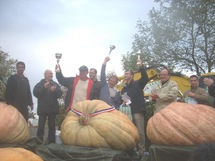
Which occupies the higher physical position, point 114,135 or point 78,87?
point 78,87

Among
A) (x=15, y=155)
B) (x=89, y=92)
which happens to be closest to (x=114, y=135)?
(x=15, y=155)

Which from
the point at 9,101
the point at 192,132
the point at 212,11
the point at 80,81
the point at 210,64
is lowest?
the point at 192,132

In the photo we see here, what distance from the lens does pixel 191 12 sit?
20.9m

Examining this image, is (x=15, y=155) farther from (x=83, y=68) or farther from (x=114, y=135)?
(x=83, y=68)

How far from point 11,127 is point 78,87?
1.98 metres

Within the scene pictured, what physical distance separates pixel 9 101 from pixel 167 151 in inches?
123

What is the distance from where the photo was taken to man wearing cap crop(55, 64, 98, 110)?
5.13 m

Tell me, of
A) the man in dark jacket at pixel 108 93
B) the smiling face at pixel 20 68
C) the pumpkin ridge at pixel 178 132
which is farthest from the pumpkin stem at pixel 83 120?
the smiling face at pixel 20 68

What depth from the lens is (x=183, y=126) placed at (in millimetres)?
3262

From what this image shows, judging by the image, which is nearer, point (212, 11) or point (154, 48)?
point (212, 11)

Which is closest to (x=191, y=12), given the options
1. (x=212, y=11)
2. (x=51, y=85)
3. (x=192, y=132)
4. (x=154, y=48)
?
(x=212, y=11)

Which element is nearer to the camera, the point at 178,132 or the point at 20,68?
the point at 178,132

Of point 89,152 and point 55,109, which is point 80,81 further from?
point 89,152

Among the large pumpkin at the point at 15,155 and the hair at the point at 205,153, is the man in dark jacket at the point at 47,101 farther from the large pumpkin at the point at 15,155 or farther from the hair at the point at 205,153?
the hair at the point at 205,153
